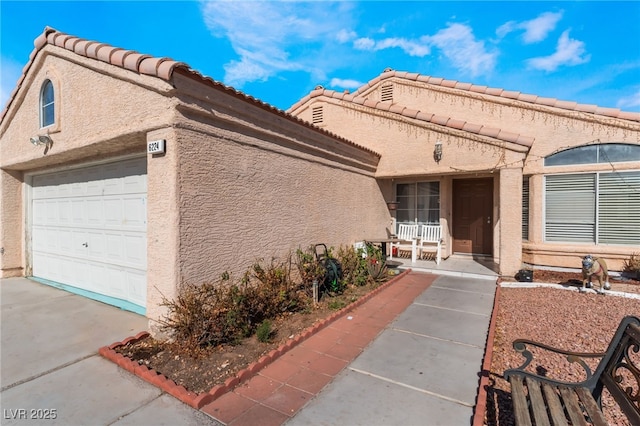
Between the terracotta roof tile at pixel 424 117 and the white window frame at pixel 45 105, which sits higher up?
the terracotta roof tile at pixel 424 117

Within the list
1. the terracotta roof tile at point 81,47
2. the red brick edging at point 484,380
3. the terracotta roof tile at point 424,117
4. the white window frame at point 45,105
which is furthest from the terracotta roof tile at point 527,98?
the white window frame at point 45,105

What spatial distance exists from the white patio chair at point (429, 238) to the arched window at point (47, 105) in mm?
10689

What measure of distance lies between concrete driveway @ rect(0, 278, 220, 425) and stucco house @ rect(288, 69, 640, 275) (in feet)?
27.3

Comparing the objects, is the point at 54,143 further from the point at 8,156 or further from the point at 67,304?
the point at 67,304

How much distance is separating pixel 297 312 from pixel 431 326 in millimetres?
2380

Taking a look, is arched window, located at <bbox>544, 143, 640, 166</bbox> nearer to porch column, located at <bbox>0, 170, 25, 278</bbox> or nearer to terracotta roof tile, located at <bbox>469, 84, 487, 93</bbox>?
terracotta roof tile, located at <bbox>469, 84, 487, 93</bbox>

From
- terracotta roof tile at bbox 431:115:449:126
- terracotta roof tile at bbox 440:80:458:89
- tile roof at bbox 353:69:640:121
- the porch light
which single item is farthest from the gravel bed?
terracotta roof tile at bbox 440:80:458:89

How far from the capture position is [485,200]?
9.98 metres

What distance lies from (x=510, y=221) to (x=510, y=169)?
1399mm

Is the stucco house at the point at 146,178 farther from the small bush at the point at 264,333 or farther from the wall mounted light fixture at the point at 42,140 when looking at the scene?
the small bush at the point at 264,333

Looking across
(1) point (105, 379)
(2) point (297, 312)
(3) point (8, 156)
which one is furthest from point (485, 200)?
(3) point (8, 156)

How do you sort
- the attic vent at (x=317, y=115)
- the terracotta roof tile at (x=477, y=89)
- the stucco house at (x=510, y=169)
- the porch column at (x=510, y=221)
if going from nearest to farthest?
1. the porch column at (x=510, y=221)
2. the stucco house at (x=510, y=169)
3. the terracotta roof tile at (x=477, y=89)
4. the attic vent at (x=317, y=115)

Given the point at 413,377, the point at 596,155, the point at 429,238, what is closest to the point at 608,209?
the point at 596,155

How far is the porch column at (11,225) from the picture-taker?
7988mm
